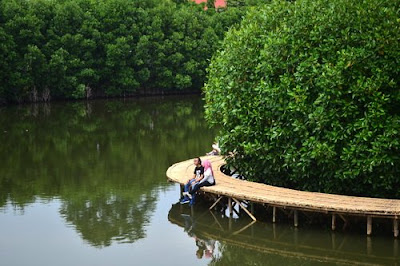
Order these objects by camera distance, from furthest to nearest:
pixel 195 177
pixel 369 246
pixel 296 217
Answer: pixel 195 177 → pixel 296 217 → pixel 369 246

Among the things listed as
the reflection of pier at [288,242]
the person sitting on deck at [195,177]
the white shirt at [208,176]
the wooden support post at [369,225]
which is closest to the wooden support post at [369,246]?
the reflection of pier at [288,242]

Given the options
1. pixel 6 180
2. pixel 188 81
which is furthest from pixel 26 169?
pixel 188 81

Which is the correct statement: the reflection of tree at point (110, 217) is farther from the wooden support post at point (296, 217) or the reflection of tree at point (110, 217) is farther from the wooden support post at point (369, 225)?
the wooden support post at point (369, 225)

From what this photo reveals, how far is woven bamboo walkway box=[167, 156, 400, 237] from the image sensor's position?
52.7 ft

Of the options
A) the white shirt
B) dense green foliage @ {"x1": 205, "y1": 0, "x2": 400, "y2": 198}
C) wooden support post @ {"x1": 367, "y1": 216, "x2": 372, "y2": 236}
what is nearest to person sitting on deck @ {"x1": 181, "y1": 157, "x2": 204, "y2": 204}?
the white shirt

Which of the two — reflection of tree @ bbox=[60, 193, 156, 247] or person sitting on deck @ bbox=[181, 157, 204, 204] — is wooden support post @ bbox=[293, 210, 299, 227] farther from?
reflection of tree @ bbox=[60, 193, 156, 247]

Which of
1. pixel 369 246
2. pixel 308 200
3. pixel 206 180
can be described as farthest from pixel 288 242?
pixel 206 180

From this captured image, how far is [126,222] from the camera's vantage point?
18.7 metres

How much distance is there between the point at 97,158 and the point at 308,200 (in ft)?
45.8

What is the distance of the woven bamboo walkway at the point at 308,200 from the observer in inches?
632

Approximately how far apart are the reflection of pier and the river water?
2cm

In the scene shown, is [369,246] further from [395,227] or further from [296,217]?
[296,217]

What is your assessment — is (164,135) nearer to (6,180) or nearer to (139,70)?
(6,180)

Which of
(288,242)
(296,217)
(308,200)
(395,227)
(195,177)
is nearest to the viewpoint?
(395,227)
